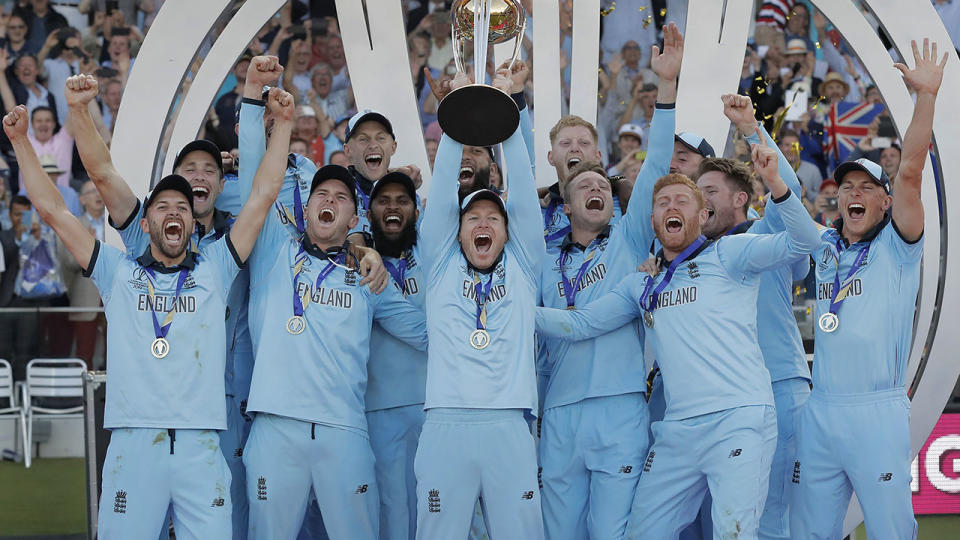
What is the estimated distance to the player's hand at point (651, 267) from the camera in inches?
225

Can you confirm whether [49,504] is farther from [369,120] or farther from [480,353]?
[480,353]

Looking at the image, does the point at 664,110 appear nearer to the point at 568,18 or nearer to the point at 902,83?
the point at 902,83

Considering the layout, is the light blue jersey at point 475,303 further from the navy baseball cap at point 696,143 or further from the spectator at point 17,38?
the spectator at point 17,38

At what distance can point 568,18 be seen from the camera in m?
10.9

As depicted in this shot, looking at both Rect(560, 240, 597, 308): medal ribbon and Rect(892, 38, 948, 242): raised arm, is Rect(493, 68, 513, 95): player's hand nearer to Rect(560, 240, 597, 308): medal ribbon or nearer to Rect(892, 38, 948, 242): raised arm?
Rect(560, 240, 597, 308): medal ribbon

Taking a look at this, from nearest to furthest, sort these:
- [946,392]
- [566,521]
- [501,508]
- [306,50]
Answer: [501,508] < [566,521] < [946,392] < [306,50]

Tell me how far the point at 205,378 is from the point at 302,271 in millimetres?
719

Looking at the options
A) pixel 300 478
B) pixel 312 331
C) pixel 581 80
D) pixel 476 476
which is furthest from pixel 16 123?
pixel 581 80

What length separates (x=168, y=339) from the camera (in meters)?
5.49

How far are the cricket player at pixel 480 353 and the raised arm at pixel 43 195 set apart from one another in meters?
1.64

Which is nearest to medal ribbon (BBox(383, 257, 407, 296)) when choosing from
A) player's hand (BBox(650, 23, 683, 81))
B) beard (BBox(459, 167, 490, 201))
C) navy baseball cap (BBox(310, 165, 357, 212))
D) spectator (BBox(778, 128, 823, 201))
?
navy baseball cap (BBox(310, 165, 357, 212))

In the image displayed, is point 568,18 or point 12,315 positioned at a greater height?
point 568,18

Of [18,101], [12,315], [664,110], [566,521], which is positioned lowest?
[566,521]

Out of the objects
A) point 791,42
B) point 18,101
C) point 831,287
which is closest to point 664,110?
point 831,287
